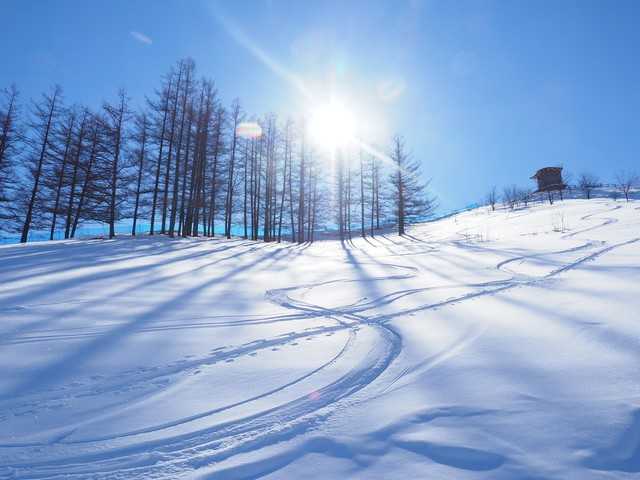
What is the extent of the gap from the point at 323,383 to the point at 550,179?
4207 cm

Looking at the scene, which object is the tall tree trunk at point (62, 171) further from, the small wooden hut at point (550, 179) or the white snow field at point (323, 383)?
the small wooden hut at point (550, 179)

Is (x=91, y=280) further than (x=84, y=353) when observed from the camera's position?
Yes

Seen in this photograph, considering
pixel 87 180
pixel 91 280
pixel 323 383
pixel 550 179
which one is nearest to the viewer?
pixel 323 383

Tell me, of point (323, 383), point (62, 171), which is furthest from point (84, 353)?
point (62, 171)

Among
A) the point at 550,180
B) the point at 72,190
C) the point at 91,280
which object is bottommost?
the point at 91,280

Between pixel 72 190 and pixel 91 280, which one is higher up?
pixel 72 190

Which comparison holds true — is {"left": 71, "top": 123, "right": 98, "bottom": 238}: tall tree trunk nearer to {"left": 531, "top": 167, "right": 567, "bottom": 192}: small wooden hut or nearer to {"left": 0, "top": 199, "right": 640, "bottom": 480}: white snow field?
{"left": 0, "top": 199, "right": 640, "bottom": 480}: white snow field

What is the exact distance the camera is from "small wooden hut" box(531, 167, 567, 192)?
33188mm

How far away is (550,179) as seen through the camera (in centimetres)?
3378

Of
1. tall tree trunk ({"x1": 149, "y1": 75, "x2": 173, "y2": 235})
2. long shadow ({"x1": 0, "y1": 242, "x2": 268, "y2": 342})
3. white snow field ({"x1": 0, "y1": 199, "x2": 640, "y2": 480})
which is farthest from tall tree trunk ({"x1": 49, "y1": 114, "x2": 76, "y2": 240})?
white snow field ({"x1": 0, "y1": 199, "x2": 640, "y2": 480})

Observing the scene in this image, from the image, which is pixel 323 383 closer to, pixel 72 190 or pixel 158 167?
pixel 158 167

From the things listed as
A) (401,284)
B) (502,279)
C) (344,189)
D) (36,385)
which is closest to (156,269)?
(36,385)

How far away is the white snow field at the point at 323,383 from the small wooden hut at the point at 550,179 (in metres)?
36.6

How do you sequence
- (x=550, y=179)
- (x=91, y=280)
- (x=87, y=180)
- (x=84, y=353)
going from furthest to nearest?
(x=550, y=179) < (x=87, y=180) < (x=91, y=280) < (x=84, y=353)
